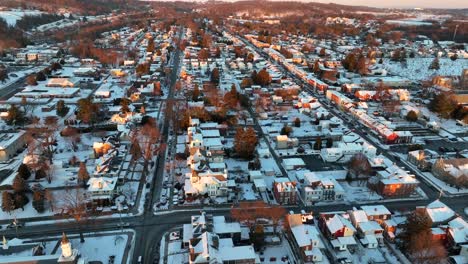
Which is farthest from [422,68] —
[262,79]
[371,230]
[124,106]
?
[371,230]

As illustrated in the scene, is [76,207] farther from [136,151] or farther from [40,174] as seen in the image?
[136,151]

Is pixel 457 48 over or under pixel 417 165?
over

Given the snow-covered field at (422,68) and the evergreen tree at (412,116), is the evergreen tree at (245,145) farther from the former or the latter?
the snow-covered field at (422,68)

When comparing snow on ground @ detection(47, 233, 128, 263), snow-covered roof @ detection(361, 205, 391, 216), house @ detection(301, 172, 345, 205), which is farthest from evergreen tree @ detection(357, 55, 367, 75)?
snow on ground @ detection(47, 233, 128, 263)

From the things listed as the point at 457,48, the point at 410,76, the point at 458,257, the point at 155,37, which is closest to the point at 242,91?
the point at 410,76

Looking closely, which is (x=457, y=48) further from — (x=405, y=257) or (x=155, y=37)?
(x=405, y=257)
